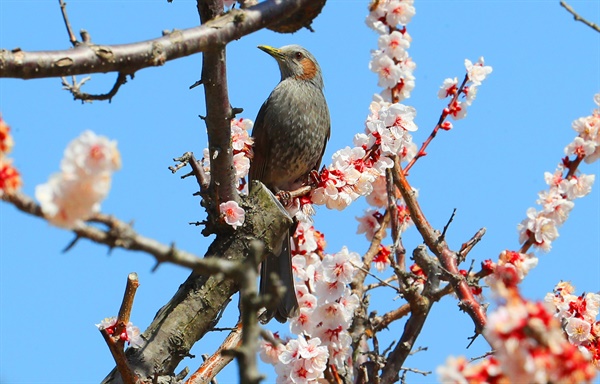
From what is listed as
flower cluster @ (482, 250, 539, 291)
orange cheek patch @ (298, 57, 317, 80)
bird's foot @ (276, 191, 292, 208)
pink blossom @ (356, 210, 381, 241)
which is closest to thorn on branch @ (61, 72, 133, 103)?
bird's foot @ (276, 191, 292, 208)

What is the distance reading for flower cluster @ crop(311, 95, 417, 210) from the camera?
4.25 m

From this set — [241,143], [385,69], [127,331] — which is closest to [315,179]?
[241,143]

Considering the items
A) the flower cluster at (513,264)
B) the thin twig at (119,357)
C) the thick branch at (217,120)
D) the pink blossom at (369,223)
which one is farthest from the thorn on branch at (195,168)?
the pink blossom at (369,223)

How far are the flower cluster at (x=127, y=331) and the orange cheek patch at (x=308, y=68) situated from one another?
3081 mm

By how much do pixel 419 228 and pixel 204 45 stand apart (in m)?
2.30

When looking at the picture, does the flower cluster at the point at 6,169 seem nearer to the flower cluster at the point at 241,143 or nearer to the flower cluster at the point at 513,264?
the flower cluster at the point at 241,143

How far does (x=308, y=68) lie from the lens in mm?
6184

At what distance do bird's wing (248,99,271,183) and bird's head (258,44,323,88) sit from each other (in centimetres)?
67

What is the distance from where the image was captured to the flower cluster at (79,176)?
1461 mm

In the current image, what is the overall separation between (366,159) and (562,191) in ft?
4.16

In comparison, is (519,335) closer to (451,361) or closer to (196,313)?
(451,361)

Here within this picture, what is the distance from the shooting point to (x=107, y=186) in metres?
1.49

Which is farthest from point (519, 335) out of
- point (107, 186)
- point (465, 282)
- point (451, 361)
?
point (465, 282)

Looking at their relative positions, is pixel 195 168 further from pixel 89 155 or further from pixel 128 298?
pixel 89 155
